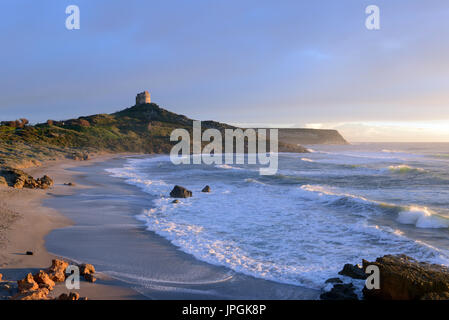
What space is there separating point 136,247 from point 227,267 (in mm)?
2433

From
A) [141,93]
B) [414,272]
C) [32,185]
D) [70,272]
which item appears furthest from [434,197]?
[141,93]

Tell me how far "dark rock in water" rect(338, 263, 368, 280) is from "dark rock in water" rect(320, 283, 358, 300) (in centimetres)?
42

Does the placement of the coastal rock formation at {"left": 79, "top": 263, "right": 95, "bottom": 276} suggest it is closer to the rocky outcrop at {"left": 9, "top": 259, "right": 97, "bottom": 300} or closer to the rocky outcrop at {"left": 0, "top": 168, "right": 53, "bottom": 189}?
the rocky outcrop at {"left": 9, "top": 259, "right": 97, "bottom": 300}

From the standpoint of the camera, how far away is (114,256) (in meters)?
6.71

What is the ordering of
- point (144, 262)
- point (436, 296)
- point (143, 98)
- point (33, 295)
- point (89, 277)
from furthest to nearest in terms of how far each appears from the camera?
point (143, 98) → point (144, 262) → point (89, 277) → point (436, 296) → point (33, 295)

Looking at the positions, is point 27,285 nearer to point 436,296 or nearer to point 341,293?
point 341,293

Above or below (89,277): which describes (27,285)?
above

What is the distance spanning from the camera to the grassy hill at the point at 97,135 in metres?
35.6

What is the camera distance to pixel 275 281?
5.72m

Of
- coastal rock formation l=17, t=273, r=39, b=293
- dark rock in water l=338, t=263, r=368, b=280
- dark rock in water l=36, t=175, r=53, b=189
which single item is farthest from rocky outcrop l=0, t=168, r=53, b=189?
dark rock in water l=338, t=263, r=368, b=280

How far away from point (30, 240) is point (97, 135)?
57.7 meters

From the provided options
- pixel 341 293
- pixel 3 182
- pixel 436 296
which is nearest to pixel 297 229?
pixel 341 293

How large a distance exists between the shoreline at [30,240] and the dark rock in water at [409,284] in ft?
12.2
